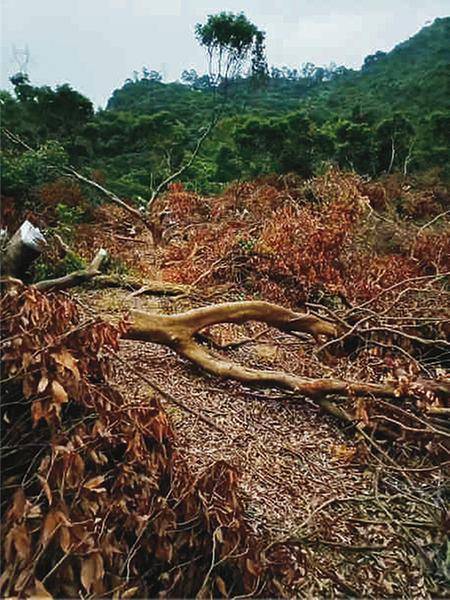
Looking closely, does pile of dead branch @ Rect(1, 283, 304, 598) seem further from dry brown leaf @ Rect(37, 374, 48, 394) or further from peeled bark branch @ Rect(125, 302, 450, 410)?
peeled bark branch @ Rect(125, 302, 450, 410)

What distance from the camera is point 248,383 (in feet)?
9.98

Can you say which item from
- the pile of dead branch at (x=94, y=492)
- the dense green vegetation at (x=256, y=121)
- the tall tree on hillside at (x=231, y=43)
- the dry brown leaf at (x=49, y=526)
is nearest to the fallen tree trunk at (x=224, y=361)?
the pile of dead branch at (x=94, y=492)

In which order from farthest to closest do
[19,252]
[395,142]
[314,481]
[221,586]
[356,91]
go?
[356,91]
[395,142]
[314,481]
[19,252]
[221,586]

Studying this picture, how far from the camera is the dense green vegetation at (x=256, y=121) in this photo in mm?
11555

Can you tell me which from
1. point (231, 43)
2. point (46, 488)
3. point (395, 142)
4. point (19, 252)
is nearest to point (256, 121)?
point (231, 43)

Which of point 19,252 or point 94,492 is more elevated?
point 19,252

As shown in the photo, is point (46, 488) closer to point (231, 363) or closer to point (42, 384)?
point (42, 384)

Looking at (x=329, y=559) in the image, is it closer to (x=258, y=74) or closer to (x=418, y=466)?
(x=418, y=466)

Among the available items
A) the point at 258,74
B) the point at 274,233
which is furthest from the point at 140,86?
the point at 274,233

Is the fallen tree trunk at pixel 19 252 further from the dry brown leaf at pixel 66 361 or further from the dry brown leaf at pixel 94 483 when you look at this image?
the dry brown leaf at pixel 94 483

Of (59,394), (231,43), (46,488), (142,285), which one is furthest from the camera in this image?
(231,43)

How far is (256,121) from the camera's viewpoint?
463 inches

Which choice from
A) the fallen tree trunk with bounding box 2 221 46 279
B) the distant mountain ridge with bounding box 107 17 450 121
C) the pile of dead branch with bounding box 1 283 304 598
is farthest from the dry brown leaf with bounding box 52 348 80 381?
the distant mountain ridge with bounding box 107 17 450 121

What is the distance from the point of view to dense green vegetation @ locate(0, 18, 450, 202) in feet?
37.9
